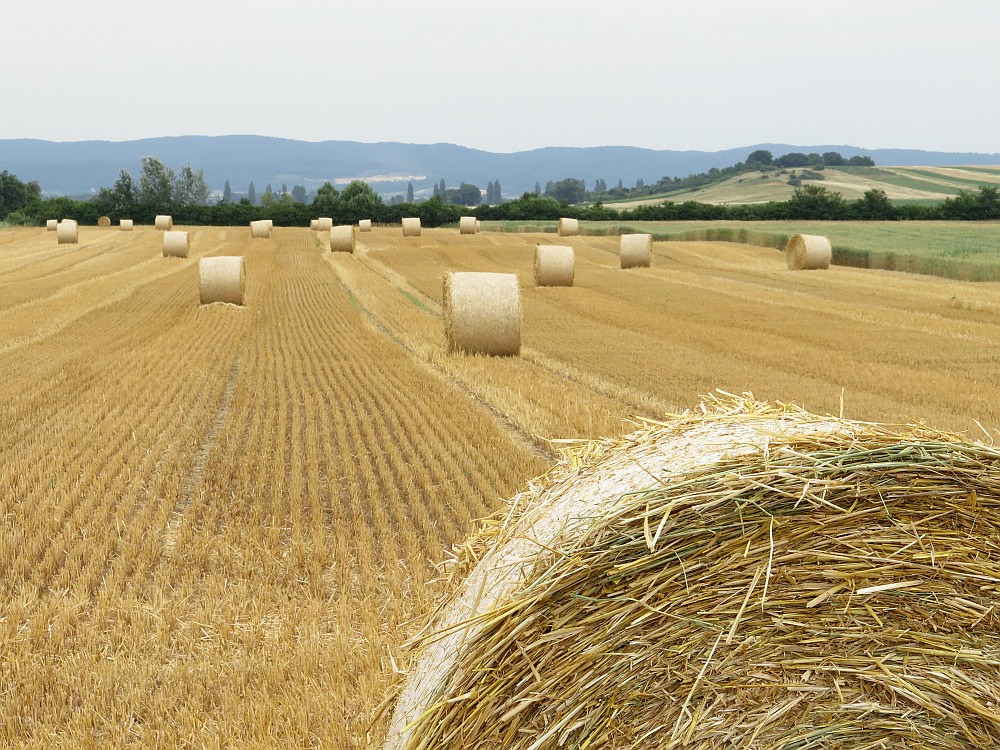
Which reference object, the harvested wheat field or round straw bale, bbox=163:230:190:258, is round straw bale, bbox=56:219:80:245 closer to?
round straw bale, bbox=163:230:190:258

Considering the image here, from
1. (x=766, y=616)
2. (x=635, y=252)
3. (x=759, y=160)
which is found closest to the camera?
(x=766, y=616)

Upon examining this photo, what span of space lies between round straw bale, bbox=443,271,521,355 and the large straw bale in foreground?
1159 centimetres

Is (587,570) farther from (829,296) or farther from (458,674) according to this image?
(829,296)

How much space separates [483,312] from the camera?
14672 millimetres

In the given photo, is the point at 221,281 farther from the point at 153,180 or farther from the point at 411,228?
the point at 153,180

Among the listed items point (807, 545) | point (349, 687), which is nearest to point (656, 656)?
point (807, 545)

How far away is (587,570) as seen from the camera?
302 centimetres

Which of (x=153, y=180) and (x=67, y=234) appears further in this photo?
(x=153, y=180)

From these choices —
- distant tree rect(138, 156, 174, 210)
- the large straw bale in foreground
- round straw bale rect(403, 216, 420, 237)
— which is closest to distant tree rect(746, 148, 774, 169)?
distant tree rect(138, 156, 174, 210)

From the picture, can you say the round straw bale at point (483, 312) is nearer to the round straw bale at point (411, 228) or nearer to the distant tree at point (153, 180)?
the round straw bale at point (411, 228)

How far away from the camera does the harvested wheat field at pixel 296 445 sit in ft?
15.4

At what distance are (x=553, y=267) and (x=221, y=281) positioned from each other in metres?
9.05

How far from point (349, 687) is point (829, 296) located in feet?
73.8

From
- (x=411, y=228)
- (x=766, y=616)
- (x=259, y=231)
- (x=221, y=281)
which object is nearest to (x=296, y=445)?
(x=766, y=616)
